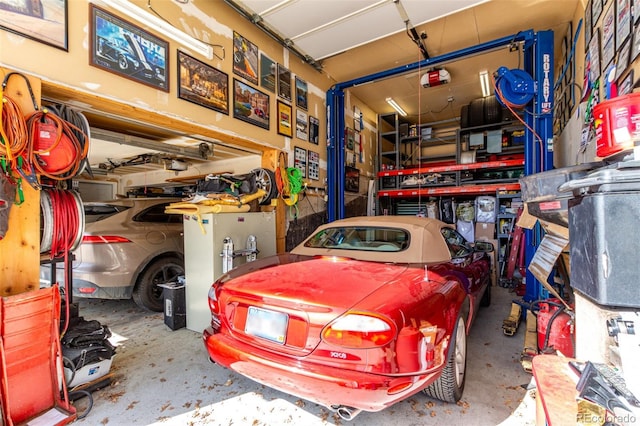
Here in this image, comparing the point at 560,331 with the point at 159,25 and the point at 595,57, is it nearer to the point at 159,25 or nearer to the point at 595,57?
the point at 595,57

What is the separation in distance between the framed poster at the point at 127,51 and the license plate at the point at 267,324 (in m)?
2.68

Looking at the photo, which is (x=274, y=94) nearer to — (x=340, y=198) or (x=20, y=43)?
(x=340, y=198)

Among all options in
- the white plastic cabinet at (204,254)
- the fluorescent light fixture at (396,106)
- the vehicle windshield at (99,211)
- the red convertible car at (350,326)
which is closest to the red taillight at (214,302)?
the red convertible car at (350,326)

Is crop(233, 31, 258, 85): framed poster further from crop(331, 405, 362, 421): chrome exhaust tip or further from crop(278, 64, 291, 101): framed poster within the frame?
crop(331, 405, 362, 421): chrome exhaust tip

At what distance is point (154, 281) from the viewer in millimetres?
4016

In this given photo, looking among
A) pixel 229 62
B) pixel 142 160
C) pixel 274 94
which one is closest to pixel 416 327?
pixel 229 62

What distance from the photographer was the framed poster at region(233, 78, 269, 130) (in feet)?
13.3

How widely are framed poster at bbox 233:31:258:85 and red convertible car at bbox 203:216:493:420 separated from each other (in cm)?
303

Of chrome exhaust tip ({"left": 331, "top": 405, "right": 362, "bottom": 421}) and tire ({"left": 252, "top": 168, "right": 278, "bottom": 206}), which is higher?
tire ({"left": 252, "top": 168, "right": 278, "bottom": 206})

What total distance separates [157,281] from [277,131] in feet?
9.39

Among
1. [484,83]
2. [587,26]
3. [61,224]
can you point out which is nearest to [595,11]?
[587,26]

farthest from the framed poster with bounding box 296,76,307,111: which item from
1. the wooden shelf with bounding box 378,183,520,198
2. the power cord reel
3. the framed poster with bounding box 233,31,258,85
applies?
the power cord reel

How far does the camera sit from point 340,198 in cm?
614

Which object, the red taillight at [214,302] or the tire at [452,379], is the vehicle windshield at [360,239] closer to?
the tire at [452,379]
